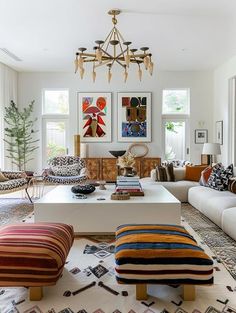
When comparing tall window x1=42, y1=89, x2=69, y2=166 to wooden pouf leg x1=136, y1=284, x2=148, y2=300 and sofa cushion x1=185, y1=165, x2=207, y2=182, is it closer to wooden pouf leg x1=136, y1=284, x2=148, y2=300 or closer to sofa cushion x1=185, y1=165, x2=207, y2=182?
sofa cushion x1=185, y1=165, x2=207, y2=182

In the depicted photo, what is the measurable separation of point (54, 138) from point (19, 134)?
1089 millimetres

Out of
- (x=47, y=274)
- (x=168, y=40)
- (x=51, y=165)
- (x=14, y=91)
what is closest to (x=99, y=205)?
(x=47, y=274)

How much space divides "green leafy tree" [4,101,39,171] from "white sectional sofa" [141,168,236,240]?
3614 mm

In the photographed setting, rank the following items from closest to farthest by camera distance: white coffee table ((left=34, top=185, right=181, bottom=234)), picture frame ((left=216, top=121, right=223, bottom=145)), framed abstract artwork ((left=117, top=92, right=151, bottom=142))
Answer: white coffee table ((left=34, top=185, right=181, bottom=234)) < picture frame ((left=216, top=121, right=223, bottom=145)) < framed abstract artwork ((left=117, top=92, right=151, bottom=142))

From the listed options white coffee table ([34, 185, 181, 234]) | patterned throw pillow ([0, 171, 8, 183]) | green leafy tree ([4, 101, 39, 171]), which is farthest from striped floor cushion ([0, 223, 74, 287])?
green leafy tree ([4, 101, 39, 171])

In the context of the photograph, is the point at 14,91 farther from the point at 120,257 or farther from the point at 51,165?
the point at 120,257

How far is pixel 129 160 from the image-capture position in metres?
4.57

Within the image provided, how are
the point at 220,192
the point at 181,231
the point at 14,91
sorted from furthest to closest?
the point at 14,91 < the point at 220,192 < the point at 181,231

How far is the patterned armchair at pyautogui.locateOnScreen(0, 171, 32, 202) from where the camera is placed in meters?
4.66

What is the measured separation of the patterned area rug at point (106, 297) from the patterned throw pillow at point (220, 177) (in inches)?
83.9

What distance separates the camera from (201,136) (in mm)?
7934

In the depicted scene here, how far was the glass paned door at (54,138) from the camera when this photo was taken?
8.02 m

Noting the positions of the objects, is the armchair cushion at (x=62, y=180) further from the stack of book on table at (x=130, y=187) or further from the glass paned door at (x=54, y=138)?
the glass paned door at (x=54, y=138)

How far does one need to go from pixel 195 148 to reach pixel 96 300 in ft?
21.3
